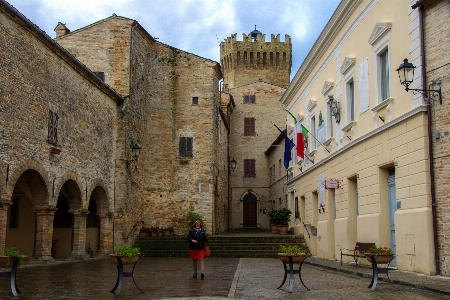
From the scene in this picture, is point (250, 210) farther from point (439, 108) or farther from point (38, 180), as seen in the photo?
point (439, 108)

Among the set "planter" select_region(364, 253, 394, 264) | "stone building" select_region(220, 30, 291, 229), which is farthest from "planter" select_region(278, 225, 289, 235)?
"planter" select_region(364, 253, 394, 264)

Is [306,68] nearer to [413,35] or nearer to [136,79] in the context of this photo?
[136,79]

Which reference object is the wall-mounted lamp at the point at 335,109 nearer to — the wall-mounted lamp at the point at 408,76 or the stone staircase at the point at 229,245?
the wall-mounted lamp at the point at 408,76

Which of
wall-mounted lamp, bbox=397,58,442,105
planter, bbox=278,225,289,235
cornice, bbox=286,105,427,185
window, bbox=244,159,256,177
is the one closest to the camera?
wall-mounted lamp, bbox=397,58,442,105

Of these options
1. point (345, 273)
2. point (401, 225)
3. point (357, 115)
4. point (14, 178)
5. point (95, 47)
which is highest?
point (95, 47)

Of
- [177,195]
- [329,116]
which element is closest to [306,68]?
[329,116]

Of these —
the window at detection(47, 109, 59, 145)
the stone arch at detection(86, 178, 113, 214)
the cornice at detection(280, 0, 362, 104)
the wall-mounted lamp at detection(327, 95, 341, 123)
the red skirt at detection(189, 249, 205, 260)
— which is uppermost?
the cornice at detection(280, 0, 362, 104)

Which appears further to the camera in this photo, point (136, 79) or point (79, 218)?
point (136, 79)

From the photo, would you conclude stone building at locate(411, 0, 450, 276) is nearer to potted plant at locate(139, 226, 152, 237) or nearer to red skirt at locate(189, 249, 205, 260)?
red skirt at locate(189, 249, 205, 260)

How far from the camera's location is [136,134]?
2616cm

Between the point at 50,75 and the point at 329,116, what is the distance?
31.7ft

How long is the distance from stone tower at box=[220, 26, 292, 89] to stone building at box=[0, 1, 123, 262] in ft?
84.8

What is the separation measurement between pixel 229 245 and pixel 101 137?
7285 mm

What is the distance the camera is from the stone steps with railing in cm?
2248
